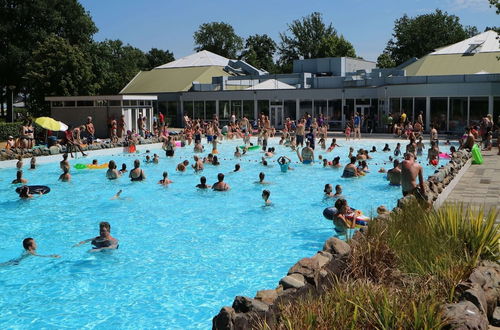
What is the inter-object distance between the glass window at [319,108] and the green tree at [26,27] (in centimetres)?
2168

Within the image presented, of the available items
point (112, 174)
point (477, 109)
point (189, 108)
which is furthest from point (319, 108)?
point (112, 174)

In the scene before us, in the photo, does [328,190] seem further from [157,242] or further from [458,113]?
[458,113]

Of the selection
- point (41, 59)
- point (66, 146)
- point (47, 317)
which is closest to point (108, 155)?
point (66, 146)

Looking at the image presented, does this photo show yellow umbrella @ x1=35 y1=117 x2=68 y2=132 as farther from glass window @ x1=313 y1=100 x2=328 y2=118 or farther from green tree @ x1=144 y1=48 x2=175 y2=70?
green tree @ x1=144 y1=48 x2=175 y2=70

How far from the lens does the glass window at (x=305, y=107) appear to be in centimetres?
3775

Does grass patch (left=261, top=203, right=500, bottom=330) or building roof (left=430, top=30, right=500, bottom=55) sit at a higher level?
building roof (left=430, top=30, right=500, bottom=55)

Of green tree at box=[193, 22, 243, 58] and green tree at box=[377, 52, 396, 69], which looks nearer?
green tree at box=[377, 52, 396, 69]

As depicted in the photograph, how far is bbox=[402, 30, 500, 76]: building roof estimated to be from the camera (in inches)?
1416

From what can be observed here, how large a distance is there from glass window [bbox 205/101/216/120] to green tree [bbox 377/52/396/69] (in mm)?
36567

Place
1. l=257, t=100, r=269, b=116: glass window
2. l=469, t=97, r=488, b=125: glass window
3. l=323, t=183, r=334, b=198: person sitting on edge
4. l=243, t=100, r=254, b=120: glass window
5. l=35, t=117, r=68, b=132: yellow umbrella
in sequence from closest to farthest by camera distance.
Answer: l=323, t=183, r=334, b=198: person sitting on edge < l=35, t=117, r=68, b=132: yellow umbrella < l=469, t=97, r=488, b=125: glass window < l=257, t=100, r=269, b=116: glass window < l=243, t=100, r=254, b=120: glass window

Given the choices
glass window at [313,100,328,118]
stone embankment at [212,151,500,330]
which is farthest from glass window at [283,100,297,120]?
stone embankment at [212,151,500,330]

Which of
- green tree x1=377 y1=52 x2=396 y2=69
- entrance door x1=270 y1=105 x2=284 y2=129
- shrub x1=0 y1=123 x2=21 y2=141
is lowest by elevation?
shrub x1=0 y1=123 x2=21 y2=141

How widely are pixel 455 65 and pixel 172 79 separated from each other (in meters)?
24.2

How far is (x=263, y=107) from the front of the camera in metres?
39.5
